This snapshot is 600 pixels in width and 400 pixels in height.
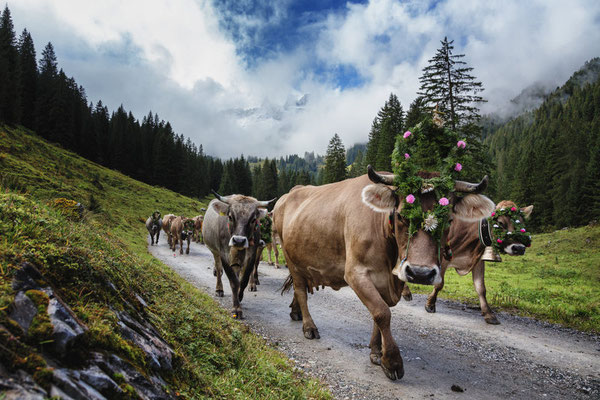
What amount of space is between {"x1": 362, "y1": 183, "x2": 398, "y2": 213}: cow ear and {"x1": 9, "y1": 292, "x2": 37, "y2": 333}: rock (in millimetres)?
3899

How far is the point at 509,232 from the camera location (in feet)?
25.0

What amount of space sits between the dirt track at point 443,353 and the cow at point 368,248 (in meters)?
0.42

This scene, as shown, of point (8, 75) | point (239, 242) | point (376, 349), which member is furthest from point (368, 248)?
point (8, 75)

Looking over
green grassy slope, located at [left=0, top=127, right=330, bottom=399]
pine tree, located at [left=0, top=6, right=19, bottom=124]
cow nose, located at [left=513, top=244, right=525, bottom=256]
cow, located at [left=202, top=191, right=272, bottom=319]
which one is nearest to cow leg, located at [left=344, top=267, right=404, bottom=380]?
green grassy slope, located at [left=0, top=127, right=330, bottom=399]

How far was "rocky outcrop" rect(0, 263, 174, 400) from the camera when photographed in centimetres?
134

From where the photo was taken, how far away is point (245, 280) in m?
8.06

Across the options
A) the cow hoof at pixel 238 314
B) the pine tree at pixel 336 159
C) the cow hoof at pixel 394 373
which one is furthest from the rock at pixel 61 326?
the pine tree at pixel 336 159

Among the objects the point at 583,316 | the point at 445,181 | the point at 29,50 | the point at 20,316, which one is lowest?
the point at 583,316

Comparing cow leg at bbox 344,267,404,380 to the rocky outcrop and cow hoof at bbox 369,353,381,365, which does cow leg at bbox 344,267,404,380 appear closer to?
cow hoof at bbox 369,353,381,365

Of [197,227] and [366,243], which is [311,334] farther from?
[197,227]

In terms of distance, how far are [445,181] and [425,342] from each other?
3561 millimetres

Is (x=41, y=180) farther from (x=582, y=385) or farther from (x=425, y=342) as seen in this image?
(x=582, y=385)

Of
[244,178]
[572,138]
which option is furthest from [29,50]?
[572,138]

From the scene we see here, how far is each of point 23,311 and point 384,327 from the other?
4.05 metres
